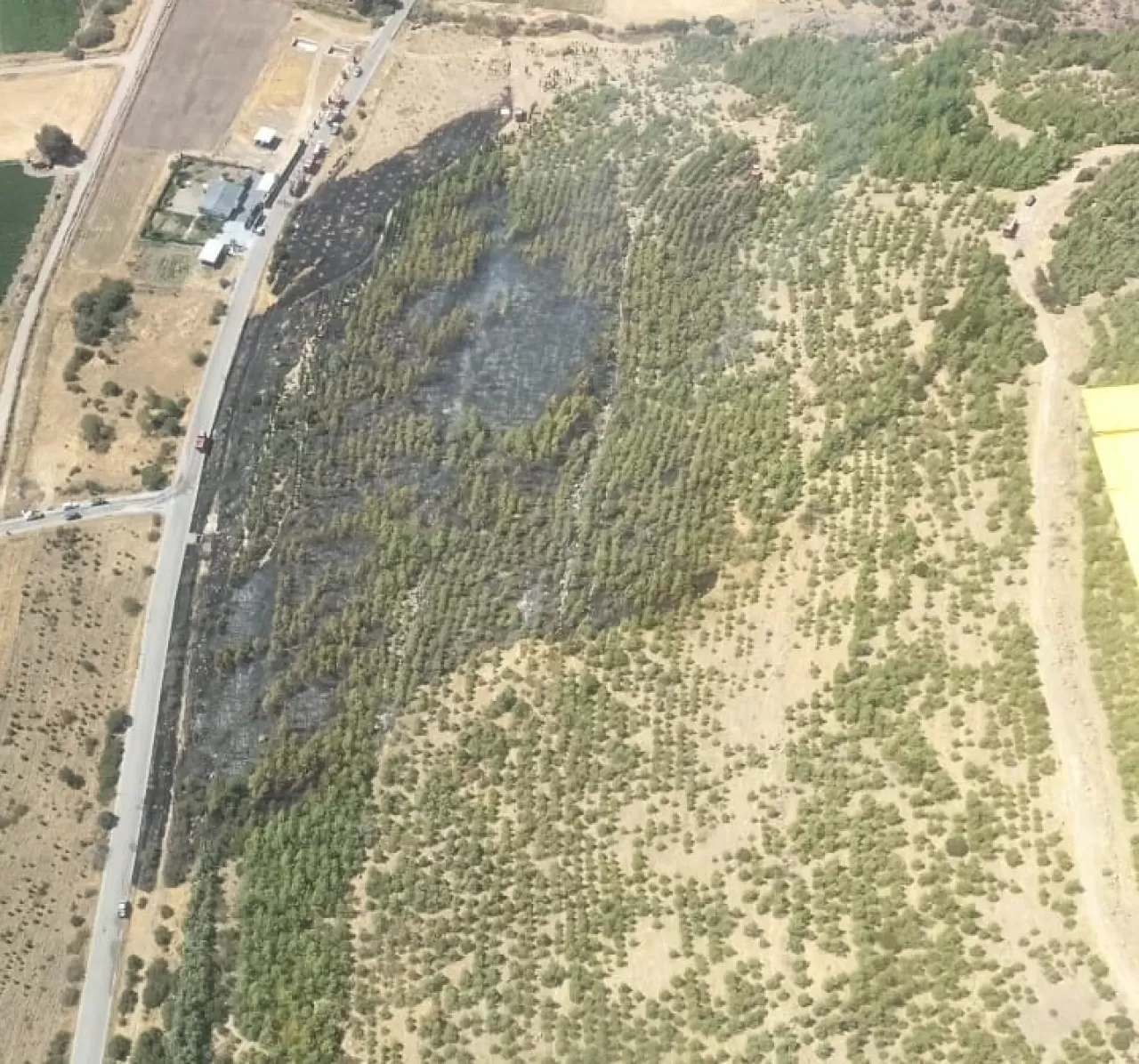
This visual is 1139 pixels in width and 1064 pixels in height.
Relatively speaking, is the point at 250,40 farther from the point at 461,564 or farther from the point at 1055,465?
the point at 1055,465

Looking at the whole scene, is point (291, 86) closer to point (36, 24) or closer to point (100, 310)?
point (36, 24)

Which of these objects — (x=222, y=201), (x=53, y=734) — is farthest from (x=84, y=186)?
(x=53, y=734)

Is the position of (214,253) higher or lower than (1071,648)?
higher

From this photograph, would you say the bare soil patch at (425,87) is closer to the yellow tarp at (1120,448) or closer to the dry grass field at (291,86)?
the dry grass field at (291,86)

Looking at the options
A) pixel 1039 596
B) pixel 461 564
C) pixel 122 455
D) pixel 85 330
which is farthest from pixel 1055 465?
pixel 85 330

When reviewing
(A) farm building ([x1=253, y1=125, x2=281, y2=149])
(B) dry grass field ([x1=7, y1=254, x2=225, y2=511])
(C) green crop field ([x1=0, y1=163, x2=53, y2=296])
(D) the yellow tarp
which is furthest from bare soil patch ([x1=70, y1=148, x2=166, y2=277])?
(D) the yellow tarp

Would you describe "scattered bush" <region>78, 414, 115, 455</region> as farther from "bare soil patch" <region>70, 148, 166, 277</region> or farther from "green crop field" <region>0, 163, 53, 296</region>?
"green crop field" <region>0, 163, 53, 296</region>

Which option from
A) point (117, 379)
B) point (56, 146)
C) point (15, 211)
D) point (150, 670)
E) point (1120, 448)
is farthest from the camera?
point (56, 146)
